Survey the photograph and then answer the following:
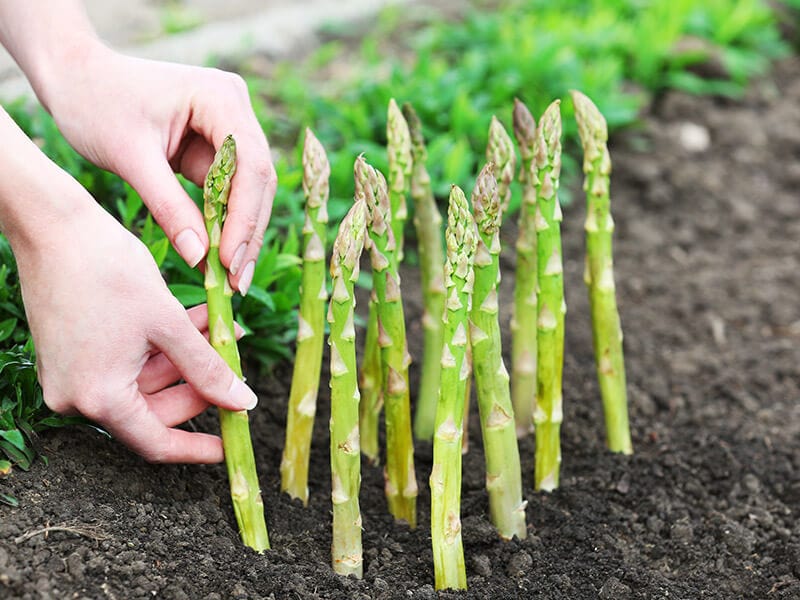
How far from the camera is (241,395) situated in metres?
2.39

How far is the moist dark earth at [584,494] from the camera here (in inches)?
90.7

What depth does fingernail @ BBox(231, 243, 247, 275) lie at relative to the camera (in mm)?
2426

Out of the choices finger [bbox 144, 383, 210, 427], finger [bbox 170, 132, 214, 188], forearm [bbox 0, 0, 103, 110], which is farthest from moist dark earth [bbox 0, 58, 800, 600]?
forearm [bbox 0, 0, 103, 110]

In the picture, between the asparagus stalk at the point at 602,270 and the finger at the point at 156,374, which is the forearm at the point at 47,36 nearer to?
the finger at the point at 156,374

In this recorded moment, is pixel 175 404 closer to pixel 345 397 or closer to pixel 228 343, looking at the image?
pixel 228 343

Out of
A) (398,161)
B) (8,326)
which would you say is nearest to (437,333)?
(398,161)

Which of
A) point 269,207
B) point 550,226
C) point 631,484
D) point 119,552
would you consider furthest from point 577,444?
point 119,552

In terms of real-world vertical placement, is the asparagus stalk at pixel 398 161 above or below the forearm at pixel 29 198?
below

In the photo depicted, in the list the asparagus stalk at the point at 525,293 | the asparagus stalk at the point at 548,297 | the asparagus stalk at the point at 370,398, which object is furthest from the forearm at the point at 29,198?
the asparagus stalk at the point at 525,293

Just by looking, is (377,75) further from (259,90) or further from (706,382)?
(706,382)

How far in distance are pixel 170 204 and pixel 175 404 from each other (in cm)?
51

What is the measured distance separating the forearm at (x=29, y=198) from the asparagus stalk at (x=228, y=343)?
373mm

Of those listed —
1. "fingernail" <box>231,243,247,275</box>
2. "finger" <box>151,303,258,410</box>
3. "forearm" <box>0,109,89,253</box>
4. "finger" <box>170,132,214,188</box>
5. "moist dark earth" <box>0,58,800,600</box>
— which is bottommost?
"moist dark earth" <box>0,58,800,600</box>

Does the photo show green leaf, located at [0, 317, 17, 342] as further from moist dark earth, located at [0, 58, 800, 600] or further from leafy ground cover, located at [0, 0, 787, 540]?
moist dark earth, located at [0, 58, 800, 600]
